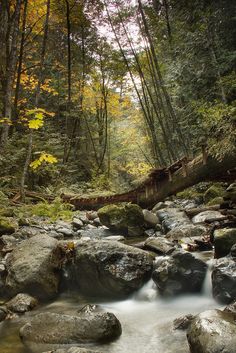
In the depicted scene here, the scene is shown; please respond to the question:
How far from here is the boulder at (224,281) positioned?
12.8 feet

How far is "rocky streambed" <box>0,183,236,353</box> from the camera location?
327cm

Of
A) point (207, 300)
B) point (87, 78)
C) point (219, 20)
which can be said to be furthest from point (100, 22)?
point (207, 300)

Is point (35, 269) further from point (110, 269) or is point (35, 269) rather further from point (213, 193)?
point (213, 193)

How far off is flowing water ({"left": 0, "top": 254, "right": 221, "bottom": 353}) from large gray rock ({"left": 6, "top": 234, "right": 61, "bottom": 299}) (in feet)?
0.97

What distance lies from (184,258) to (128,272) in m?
0.88

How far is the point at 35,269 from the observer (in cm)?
480

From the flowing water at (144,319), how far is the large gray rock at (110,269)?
185 mm

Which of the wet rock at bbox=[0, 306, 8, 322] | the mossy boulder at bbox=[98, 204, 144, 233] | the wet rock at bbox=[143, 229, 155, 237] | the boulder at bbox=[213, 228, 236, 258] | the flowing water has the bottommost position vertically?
the flowing water

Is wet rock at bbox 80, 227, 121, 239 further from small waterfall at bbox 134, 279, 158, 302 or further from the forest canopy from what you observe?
small waterfall at bbox 134, 279, 158, 302

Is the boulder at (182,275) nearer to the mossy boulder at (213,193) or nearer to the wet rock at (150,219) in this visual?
the wet rock at (150,219)

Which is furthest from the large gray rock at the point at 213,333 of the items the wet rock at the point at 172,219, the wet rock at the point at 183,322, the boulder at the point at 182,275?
the wet rock at the point at 172,219

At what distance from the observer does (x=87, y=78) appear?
19.6 m

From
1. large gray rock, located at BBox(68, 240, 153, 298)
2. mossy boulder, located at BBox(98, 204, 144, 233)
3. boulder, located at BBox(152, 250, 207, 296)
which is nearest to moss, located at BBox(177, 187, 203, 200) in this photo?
mossy boulder, located at BBox(98, 204, 144, 233)

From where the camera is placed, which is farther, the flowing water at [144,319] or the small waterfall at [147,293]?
the small waterfall at [147,293]
